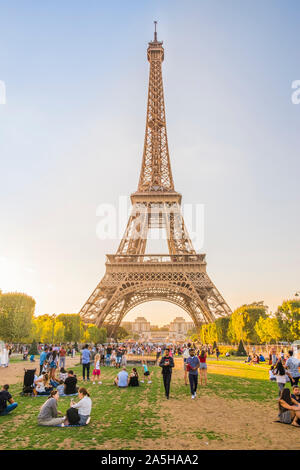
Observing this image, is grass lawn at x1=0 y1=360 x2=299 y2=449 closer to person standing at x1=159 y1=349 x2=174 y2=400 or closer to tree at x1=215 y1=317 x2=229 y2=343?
person standing at x1=159 y1=349 x2=174 y2=400

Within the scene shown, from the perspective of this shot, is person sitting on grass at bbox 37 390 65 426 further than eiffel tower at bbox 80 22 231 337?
No

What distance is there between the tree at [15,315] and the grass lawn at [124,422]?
89.3 feet

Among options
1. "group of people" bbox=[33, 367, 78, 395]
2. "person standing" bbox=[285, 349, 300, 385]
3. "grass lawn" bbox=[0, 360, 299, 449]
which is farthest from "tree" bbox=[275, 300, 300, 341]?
"group of people" bbox=[33, 367, 78, 395]

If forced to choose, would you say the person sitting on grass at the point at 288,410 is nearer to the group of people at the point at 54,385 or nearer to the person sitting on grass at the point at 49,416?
the person sitting on grass at the point at 49,416

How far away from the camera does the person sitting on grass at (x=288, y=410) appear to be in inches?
348

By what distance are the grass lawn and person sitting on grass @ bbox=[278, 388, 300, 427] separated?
76 centimetres

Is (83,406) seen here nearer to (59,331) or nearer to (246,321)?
(246,321)

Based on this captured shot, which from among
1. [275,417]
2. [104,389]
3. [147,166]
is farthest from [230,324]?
[275,417]

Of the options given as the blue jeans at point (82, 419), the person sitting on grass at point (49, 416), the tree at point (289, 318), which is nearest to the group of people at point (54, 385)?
the person sitting on grass at point (49, 416)

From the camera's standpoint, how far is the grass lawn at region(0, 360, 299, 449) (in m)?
7.14

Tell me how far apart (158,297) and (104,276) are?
18.0m

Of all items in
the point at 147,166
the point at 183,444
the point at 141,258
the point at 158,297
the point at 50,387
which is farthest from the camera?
the point at 158,297

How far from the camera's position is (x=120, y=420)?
9.11m
